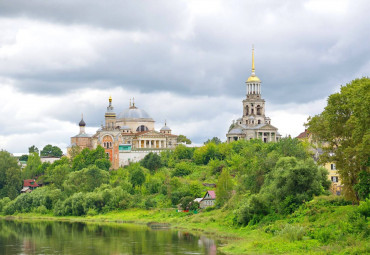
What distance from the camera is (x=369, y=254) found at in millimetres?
41094

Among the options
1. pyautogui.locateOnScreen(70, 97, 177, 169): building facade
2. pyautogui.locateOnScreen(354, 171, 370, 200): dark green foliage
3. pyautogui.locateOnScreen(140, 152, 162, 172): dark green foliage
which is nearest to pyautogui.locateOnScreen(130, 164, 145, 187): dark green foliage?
pyautogui.locateOnScreen(140, 152, 162, 172): dark green foliage

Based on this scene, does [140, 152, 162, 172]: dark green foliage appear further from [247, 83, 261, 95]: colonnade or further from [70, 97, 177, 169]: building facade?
[247, 83, 261, 95]: colonnade

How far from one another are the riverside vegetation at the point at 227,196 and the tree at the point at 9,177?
0.16 meters

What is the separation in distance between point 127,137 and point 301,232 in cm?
8081

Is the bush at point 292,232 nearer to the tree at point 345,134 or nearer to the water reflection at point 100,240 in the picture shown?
the tree at point 345,134

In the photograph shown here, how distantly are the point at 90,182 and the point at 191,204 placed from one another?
2367cm

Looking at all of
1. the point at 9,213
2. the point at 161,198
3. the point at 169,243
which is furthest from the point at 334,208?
the point at 9,213

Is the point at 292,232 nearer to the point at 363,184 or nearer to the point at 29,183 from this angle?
the point at 363,184

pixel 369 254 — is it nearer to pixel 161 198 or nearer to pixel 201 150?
pixel 161 198

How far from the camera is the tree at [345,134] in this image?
4809cm

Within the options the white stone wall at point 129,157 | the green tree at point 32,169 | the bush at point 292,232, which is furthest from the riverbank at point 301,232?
the green tree at point 32,169

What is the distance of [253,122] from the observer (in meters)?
136

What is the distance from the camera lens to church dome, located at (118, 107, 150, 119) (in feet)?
445

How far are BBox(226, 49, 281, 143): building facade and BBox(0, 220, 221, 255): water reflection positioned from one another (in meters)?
57.1
